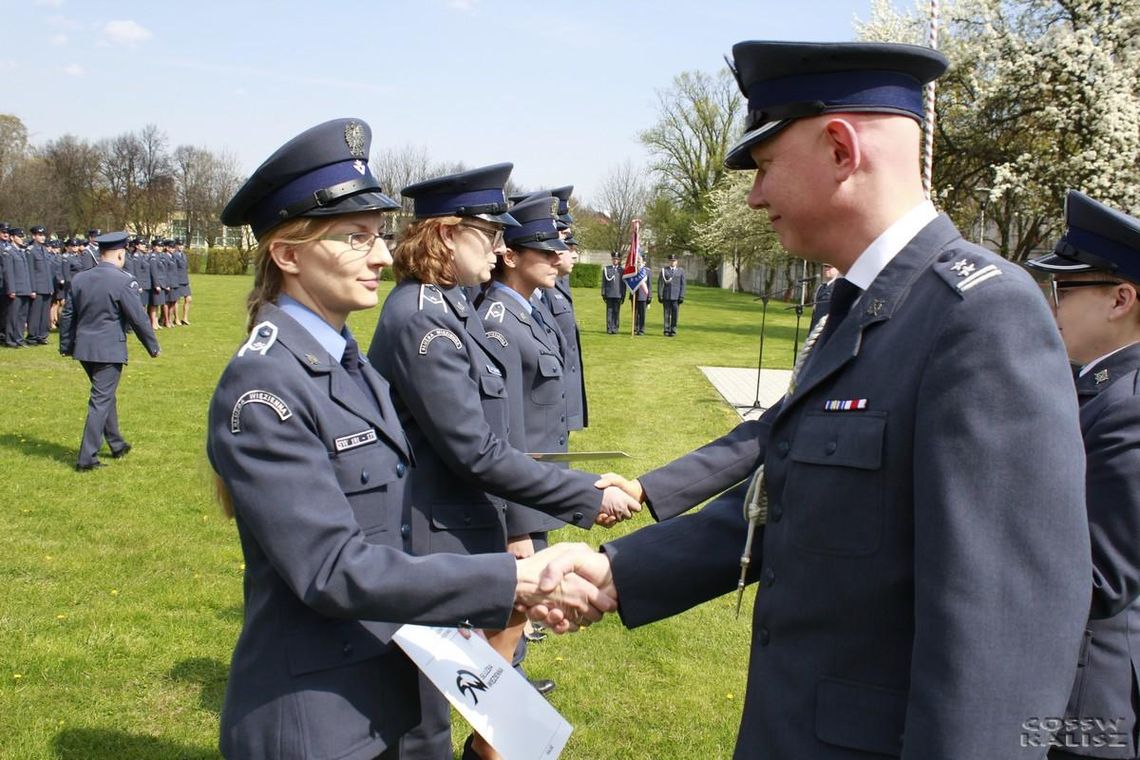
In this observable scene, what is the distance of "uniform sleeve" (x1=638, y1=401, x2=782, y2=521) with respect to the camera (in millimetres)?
3518

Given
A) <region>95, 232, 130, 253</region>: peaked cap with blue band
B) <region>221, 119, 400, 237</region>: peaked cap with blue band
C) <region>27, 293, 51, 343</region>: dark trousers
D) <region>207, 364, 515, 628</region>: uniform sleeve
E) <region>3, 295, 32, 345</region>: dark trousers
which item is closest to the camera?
<region>207, 364, 515, 628</region>: uniform sleeve

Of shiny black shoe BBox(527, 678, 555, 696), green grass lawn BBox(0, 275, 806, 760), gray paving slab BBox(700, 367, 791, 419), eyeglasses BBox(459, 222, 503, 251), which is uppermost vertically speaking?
eyeglasses BBox(459, 222, 503, 251)

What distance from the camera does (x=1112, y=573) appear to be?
2.33 meters

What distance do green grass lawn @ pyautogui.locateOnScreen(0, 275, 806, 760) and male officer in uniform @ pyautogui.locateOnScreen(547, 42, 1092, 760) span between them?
64 cm

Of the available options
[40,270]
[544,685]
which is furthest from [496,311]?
[40,270]

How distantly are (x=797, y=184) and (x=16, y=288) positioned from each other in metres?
21.0

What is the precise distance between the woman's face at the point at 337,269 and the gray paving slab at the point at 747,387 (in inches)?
419

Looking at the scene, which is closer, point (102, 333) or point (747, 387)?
point (102, 333)

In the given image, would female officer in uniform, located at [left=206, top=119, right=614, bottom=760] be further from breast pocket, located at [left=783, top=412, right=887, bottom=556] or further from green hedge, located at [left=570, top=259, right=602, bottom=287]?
green hedge, located at [left=570, top=259, right=602, bottom=287]

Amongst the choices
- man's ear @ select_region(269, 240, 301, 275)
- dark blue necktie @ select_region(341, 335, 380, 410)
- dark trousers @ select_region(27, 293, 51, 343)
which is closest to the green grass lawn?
man's ear @ select_region(269, 240, 301, 275)

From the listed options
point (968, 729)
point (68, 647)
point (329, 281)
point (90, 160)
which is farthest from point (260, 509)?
point (90, 160)

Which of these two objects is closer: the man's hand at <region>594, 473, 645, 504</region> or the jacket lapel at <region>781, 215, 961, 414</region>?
the jacket lapel at <region>781, 215, 961, 414</region>

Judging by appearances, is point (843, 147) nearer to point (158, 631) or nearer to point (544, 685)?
point (544, 685)

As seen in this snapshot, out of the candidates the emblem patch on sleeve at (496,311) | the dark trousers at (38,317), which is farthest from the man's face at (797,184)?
the dark trousers at (38,317)
